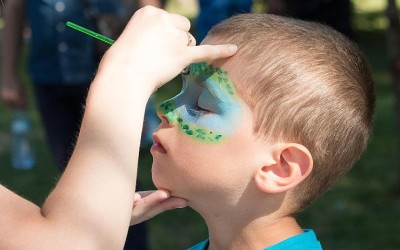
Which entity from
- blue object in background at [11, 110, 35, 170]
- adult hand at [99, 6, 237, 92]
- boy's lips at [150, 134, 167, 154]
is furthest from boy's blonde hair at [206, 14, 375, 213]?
blue object in background at [11, 110, 35, 170]

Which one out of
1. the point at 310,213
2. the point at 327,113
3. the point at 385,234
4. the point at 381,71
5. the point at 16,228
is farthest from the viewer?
the point at 381,71

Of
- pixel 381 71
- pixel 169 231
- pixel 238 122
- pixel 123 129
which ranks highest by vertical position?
pixel 123 129

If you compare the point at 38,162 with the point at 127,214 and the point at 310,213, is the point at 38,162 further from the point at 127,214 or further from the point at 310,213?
the point at 127,214

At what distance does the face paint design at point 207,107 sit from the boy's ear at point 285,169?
124mm

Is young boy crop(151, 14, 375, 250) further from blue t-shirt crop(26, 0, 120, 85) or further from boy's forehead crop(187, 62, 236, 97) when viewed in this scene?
blue t-shirt crop(26, 0, 120, 85)

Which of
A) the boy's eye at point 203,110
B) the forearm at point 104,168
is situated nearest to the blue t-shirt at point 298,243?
the boy's eye at point 203,110

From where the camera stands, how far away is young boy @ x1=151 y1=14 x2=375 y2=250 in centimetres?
208

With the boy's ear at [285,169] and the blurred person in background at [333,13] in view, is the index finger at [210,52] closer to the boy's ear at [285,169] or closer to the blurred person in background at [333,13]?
the boy's ear at [285,169]

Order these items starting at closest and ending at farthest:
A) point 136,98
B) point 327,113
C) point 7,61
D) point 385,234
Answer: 1. point 136,98
2. point 327,113
3. point 7,61
4. point 385,234

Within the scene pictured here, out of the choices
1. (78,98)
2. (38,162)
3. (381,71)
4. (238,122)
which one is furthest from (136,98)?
(381,71)

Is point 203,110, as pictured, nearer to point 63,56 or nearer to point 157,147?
point 157,147

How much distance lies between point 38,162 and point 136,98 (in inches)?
233

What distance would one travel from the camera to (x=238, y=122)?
2113 millimetres

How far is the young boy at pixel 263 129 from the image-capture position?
208cm
